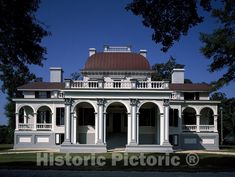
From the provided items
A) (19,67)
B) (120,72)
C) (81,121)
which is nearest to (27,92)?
(81,121)

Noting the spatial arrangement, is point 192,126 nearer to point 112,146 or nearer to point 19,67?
point 112,146

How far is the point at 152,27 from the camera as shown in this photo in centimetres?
1711

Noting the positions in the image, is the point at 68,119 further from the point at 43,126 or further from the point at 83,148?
the point at 43,126

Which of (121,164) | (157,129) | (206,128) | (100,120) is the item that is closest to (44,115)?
(100,120)

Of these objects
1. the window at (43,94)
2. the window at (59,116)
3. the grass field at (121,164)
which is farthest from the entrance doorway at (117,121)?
the grass field at (121,164)

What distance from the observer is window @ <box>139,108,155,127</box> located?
4228cm

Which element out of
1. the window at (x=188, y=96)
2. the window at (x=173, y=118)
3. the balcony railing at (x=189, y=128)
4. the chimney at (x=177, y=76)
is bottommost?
the balcony railing at (x=189, y=128)

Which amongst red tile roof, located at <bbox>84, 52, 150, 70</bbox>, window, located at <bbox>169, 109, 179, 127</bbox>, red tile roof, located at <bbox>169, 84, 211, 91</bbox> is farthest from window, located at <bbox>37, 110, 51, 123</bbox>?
red tile roof, located at <bbox>169, 84, 211, 91</bbox>

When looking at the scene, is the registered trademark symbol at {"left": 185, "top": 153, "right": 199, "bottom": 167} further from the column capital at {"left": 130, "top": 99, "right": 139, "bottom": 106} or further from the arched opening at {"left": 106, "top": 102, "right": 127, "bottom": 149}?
the arched opening at {"left": 106, "top": 102, "right": 127, "bottom": 149}

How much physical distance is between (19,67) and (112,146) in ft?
84.4

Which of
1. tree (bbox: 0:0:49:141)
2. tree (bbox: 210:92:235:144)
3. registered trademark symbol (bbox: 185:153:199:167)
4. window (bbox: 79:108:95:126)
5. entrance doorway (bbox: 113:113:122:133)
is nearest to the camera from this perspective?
tree (bbox: 0:0:49:141)

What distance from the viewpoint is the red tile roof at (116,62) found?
4434 centimetres

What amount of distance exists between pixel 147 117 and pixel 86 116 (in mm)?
6727

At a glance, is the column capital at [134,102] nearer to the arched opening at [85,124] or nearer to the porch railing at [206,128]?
the arched opening at [85,124]
